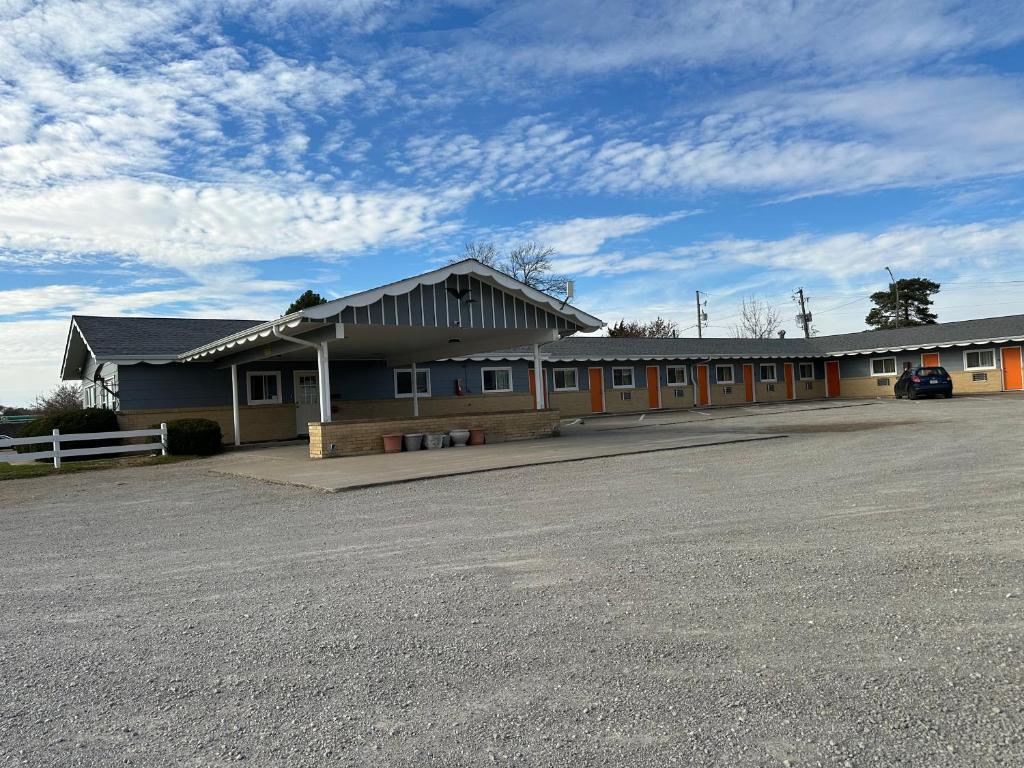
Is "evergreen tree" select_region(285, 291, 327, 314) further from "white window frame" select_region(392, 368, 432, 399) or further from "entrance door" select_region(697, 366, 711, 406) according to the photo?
"entrance door" select_region(697, 366, 711, 406)

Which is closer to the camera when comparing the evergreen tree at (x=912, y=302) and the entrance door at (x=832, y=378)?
the entrance door at (x=832, y=378)

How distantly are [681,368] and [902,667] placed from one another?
3208cm

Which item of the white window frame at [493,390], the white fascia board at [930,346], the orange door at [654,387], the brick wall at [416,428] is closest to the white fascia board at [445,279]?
the brick wall at [416,428]

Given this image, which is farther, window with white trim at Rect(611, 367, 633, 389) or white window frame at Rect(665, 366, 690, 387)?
white window frame at Rect(665, 366, 690, 387)

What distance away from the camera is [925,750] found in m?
2.94

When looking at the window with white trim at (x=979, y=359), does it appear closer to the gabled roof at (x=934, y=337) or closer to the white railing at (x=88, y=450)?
the gabled roof at (x=934, y=337)

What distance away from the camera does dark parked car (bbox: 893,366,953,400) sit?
104 feet

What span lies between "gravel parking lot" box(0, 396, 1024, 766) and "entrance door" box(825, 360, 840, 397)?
33.8 m

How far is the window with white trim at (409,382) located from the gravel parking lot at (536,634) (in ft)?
57.2

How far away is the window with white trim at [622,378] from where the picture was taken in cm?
3309

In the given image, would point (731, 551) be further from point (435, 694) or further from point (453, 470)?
point (453, 470)

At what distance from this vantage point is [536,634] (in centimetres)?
443

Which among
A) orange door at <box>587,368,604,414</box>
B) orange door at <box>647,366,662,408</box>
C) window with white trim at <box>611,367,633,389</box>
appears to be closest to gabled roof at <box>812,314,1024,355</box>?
orange door at <box>647,366,662,408</box>

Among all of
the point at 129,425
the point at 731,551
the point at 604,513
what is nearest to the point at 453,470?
the point at 604,513
